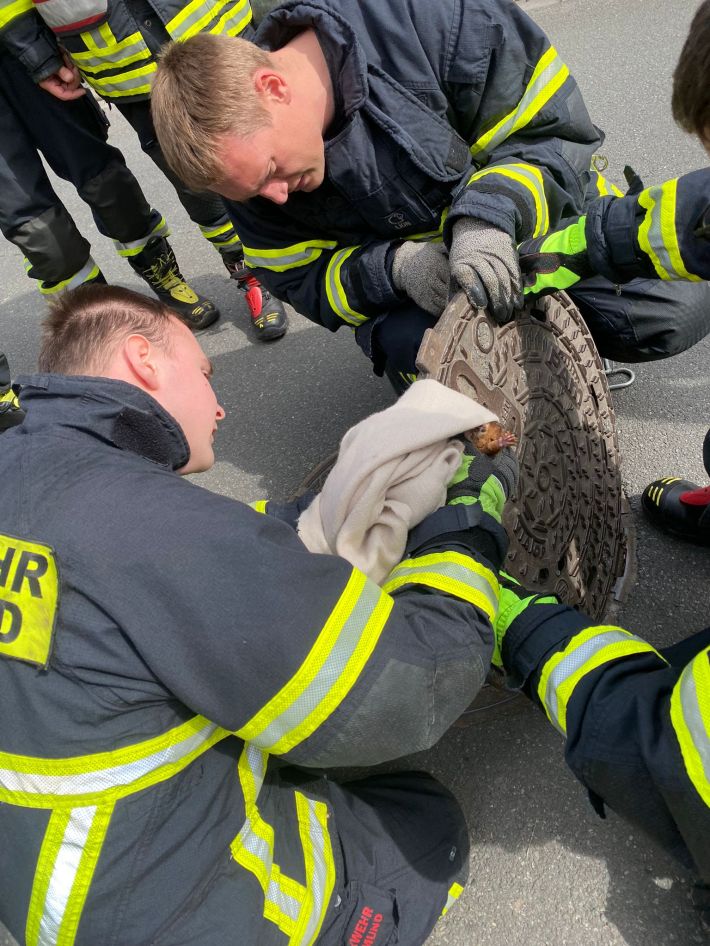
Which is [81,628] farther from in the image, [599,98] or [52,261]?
[599,98]

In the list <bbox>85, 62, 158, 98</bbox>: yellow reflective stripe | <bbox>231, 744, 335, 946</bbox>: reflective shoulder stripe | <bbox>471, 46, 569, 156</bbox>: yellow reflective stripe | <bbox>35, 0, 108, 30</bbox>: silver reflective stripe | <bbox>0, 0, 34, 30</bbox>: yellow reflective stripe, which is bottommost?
<bbox>231, 744, 335, 946</bbox>: reflective shoulder stripe

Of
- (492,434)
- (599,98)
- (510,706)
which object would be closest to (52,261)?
(492,434)

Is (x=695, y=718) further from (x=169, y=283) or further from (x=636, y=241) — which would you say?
(x=169, y=283)

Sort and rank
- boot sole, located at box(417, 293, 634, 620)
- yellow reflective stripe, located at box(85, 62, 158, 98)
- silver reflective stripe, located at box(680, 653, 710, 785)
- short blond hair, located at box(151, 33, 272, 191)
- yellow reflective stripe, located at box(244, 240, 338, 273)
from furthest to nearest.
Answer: yellow reflective stripe, located at box(85, 62, 158, 98) < yellow reflective stripe, located at box(244, 240, 338, 273) < short blond hair, located at box(151, 33, 272, 191) < boot sole, located at box(417, 293, 634, 620) < silver reflective stripe, located at box(680, 653, 710, 785)

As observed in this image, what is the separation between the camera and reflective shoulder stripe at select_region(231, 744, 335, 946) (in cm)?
133

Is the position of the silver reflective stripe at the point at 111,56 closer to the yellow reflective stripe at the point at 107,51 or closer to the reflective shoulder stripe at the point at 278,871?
the yellow reflective stripe at the point at 107,51

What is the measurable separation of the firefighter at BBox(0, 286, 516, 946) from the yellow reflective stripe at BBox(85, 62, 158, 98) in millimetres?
1973

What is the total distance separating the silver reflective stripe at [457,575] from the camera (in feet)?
4.36

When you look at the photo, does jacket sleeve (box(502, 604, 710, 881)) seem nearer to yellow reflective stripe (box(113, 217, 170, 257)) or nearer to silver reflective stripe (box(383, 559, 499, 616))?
silver reflective stripe (box(383, 559, 499, 616))

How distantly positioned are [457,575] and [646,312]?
1.43m

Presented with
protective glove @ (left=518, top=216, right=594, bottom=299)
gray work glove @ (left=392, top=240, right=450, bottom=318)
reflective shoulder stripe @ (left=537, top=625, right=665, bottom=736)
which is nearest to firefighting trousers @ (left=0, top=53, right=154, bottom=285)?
gray work glove @ (left=392, top=240, right=450, bottom=318)

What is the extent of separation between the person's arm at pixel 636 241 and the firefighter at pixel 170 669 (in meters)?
0.72

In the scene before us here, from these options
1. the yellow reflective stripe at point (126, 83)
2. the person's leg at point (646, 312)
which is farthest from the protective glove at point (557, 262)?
the yellow reflective stripe at point (126, 83)

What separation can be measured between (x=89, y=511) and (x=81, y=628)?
0.56 feet
